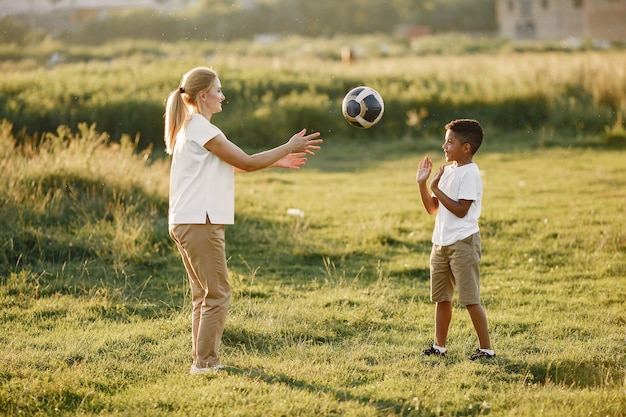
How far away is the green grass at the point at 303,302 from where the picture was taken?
4848mm

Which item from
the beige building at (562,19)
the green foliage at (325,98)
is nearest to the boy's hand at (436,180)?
the green foliage at (325,98)

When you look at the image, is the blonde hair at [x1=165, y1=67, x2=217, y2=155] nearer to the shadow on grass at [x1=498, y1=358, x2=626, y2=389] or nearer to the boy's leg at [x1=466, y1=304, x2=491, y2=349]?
the boy's leg at [x1=466, y1=304, x2=491, y2=349]

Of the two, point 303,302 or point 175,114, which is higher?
point 175,114

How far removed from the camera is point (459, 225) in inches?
215

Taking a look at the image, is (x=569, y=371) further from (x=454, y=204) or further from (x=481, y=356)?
(x=454, y=204)

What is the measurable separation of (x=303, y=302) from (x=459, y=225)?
6.67ft

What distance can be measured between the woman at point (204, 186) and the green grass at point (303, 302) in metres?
0.41

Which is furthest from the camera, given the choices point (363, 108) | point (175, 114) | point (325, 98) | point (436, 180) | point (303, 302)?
point (325, 98)

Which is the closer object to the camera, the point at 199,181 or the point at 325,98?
the point at 199,181

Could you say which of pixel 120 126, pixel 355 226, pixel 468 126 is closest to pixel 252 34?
pixel 120 126

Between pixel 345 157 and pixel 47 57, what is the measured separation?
66.8 feet

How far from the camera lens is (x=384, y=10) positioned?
7069cm

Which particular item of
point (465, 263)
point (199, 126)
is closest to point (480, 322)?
point (465, 263)

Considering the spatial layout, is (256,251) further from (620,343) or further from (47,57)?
(47,57)
